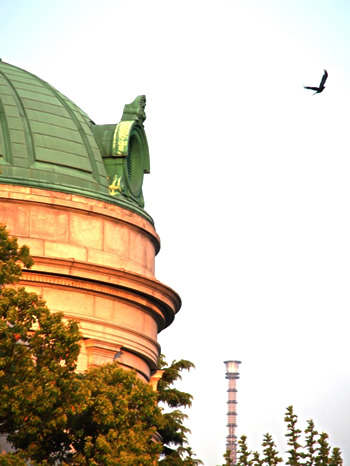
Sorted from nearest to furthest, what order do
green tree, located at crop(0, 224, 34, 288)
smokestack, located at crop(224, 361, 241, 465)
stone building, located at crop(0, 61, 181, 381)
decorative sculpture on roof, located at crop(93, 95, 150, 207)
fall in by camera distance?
green tree, located at crop(0, 224, 34, 288)
stone building, located at crop(0, 61, 181, 381)
decorative sculpture on roof, located at crop(93, 95, 150, 207)
smokestack, located at crop(224, 361, 241, 465)

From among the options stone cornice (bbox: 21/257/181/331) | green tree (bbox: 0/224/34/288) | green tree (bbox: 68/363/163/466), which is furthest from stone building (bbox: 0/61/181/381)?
green tree (bbox: 68/363/163/466)

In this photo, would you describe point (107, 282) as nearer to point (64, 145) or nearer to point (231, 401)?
point (64, 145)

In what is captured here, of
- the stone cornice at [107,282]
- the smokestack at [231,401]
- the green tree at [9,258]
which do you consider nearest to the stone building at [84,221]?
the stone cornice at [107,282]

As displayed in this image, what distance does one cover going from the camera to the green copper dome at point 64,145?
132 ft

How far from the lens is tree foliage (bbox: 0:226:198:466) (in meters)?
28.8

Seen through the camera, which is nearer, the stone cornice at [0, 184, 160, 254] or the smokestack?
the stone cornice at [0, 184, 160, 254]

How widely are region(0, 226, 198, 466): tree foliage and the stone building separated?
8128 mm

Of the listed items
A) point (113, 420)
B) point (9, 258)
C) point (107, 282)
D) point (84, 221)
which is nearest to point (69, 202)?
point (84, 221)

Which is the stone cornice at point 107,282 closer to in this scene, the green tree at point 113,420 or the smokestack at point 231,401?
the green tree at point 113,420

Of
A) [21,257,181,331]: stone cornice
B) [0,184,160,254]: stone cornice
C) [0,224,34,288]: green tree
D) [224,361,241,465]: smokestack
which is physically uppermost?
[224,361,241,465]: smokestack

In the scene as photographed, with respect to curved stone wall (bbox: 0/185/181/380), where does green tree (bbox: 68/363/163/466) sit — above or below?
below

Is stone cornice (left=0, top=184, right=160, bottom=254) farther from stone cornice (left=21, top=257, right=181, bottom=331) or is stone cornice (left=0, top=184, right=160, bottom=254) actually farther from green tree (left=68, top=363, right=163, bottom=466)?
green tree (left=68, top=363, right=163, bottom=466)

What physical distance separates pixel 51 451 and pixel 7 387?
6.99 ft

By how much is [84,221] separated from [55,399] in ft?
40.1
